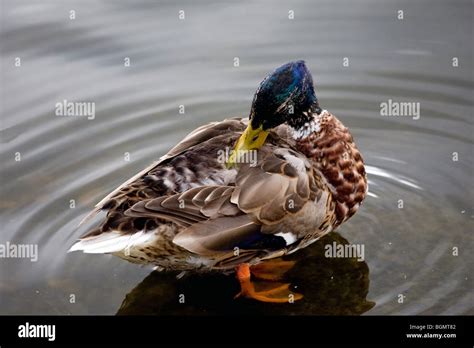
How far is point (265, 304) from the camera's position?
17.4 feet

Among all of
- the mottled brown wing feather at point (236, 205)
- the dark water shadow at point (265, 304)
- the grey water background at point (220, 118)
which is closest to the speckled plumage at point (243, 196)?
the mottled brown wing feather at point (236, 205)

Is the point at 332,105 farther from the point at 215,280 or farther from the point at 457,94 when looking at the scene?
the point at 215,280

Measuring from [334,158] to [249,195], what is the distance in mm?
722

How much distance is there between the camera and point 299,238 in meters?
5.25

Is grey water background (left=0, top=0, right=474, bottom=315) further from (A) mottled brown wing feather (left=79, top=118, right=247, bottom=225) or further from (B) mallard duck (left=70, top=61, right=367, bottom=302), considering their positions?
(A) mottled brown wing feather (left=79, top=118, right=247, bottom=225)

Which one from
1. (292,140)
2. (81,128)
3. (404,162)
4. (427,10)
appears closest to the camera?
(292,140)

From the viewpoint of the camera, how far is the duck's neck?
5.43 metres

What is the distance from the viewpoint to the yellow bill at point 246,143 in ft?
17.0

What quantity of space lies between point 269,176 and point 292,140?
468 mm

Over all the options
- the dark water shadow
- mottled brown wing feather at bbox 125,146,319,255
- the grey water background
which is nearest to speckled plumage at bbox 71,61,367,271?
mottled brown wing feather at bbox 125,146,319,255

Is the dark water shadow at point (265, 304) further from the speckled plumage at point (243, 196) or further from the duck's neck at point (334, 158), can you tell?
the duck's neck at point (334, 158)

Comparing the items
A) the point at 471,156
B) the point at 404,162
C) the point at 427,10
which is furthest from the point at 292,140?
the point at 427,10

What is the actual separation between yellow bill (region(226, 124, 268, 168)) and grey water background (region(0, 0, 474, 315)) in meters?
0.87

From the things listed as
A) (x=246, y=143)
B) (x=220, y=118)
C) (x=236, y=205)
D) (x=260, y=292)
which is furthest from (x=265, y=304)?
(x=220, y=118)
